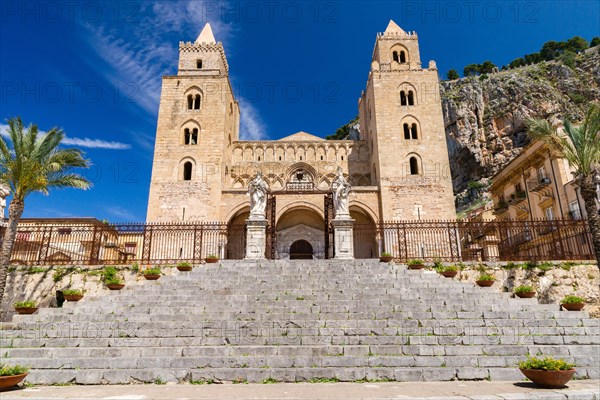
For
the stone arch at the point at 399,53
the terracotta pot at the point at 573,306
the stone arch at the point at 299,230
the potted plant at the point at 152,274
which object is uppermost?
the stone arch at the point at 399,53

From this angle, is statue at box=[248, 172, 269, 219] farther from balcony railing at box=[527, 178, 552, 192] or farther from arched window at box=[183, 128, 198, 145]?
balcony railing at box=[527, 178, 552, 192]

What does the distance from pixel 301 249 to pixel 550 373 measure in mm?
21120

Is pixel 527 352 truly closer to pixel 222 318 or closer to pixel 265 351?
pixel 265 351

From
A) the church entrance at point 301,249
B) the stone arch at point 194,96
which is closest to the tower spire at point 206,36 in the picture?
the stone arch at point 194,96

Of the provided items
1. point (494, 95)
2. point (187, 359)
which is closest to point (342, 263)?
point (187, 359)

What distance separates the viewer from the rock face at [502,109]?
2002 inches

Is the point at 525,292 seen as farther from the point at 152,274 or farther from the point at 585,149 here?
the point at 152,274

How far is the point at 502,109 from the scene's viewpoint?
53.6 m

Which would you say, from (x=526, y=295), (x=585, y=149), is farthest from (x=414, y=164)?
(x=526, y=295)

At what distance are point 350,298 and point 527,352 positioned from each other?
12.0 feet

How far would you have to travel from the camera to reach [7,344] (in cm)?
732

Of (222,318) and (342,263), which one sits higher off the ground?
(342,263)

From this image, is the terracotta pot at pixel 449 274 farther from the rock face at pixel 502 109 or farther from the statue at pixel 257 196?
the rock face at pixel 502 109

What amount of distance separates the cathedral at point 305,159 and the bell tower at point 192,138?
0.07 m
